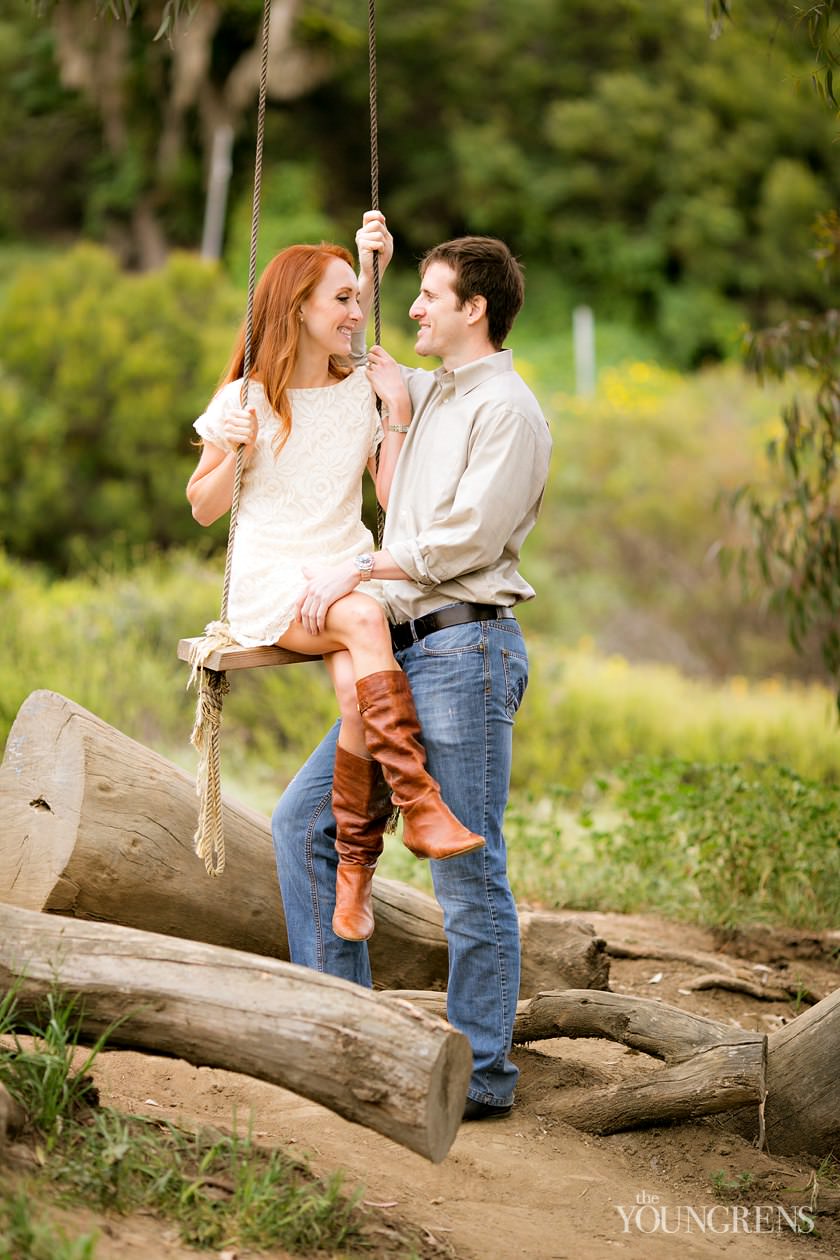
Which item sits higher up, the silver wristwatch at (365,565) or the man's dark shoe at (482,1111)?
the silver wristwatch at (365,565)

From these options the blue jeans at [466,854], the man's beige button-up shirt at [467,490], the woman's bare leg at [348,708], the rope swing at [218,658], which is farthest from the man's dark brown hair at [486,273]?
the woman's bare leg at [348,708]

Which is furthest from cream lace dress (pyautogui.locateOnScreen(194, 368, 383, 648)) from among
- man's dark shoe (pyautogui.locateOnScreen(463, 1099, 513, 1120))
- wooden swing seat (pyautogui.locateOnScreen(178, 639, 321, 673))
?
man's dark shoe (pyautogui.locateOnScreen(463, 1099, 513, 1120))

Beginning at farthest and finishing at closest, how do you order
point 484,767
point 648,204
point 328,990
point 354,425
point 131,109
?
point 648,204, point 131,109, point 354,425, point 484,767, point 328,990

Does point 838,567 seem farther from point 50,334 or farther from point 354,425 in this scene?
point 50,334

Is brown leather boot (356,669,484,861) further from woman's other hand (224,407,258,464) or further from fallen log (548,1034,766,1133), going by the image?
fallen log (548,1034,766,1133)

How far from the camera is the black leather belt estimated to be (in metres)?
3.61

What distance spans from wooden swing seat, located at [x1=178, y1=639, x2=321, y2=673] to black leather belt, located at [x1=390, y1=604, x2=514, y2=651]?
0.86 feet

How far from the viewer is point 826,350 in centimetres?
635

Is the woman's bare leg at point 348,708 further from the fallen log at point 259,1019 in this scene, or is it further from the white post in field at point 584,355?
the white post in field at point 584,355

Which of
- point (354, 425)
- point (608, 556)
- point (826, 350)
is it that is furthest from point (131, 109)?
point (354, 425)

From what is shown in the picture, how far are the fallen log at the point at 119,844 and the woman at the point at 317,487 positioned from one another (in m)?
0.57

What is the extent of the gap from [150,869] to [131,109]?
22.2m

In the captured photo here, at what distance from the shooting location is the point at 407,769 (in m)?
3.47

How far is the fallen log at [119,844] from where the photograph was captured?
3.87 m
